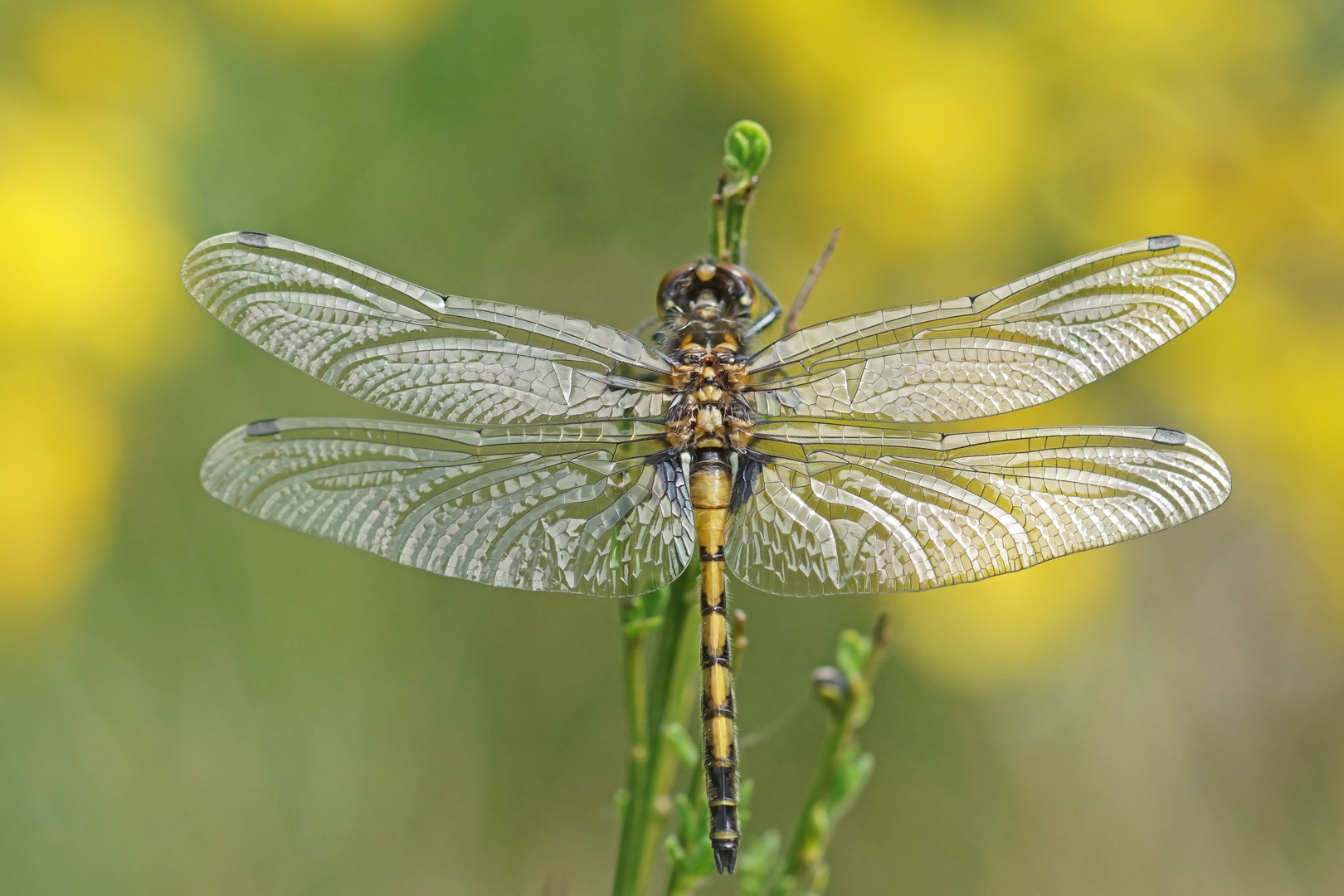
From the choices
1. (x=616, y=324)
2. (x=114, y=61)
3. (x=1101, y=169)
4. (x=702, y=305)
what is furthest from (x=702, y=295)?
(x=114, y=61)

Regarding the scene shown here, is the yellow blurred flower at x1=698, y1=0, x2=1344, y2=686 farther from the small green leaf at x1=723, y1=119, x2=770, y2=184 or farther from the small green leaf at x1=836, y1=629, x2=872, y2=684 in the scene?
the small green leaf at x1=723, y1=119, x2=770, y2=184

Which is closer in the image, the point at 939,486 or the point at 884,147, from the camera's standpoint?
the point at 939,486

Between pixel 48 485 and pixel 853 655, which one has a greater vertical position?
pixel 48 485

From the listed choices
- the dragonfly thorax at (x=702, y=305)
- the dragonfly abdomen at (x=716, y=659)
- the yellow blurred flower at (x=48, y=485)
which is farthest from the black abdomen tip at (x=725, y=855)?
the yellow blurred flower at (x=48, y=485)

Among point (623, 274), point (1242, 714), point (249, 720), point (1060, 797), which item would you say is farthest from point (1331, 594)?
point (249, 720)

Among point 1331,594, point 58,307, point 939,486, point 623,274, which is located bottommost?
point 939,486

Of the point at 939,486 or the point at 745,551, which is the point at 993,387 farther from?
the point at 745,551

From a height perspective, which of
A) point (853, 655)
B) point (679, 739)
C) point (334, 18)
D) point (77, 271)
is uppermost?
point (334, 18)

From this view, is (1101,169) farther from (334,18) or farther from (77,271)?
(77,271)
